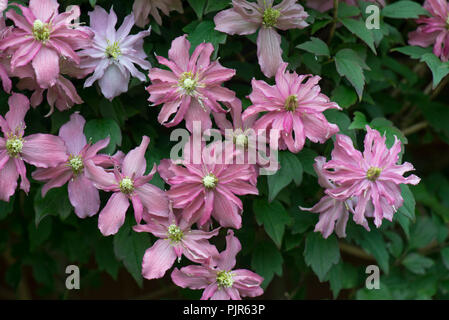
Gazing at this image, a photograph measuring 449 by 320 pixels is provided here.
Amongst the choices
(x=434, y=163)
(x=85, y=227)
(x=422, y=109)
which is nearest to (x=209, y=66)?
(x=85, y=227)

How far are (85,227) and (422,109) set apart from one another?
3.21 ft

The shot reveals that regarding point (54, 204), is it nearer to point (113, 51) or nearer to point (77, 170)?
point (77, 170)

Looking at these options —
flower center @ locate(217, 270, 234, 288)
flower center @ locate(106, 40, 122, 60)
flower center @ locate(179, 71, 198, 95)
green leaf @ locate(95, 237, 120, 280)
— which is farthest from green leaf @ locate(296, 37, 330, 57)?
green leaf @ locate(95, 237, 120, 280)

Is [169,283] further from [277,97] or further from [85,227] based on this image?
[277,97]

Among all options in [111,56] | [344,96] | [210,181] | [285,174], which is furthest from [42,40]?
[344,96]

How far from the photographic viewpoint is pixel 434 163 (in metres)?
2.03

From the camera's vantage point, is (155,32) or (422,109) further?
(422,109)

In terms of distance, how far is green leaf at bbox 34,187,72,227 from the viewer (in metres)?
1.21

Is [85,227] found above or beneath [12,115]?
beneath

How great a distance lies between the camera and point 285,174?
3.81 ft

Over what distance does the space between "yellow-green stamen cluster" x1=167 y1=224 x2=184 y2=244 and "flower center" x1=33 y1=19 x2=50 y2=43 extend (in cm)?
44

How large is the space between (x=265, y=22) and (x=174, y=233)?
0.48 metres

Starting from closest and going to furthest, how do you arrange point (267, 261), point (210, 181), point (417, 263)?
point (210, 181) → point (267, 261) → point (417, 263)

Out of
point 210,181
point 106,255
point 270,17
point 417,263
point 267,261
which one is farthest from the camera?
point 417,263
